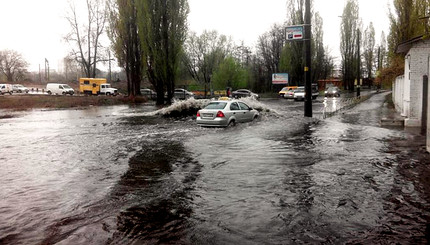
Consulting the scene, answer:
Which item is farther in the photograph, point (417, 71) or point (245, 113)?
point (245, 113)

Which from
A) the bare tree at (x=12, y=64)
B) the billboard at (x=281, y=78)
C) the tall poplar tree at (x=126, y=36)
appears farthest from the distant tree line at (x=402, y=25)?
the bare tree at (x=12, y=64)

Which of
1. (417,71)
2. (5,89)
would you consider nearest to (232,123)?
(417,71)

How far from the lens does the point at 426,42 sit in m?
14.7

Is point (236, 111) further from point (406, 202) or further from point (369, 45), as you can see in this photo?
point (369, 45)

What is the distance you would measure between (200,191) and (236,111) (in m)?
10.7

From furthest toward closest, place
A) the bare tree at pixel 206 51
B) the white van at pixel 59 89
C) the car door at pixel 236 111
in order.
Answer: the bare tree at pixel 206 51 < the white van at pixel 59 89 < the car door at pixel 236 111

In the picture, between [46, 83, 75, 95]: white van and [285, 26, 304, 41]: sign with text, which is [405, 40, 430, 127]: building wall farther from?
[46, 83, 75, 95]: white van

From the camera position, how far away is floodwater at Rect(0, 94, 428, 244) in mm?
4645

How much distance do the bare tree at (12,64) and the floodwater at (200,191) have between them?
88.0 metres

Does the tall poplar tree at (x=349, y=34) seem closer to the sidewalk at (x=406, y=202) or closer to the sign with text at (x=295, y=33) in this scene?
the sign with text at (x=295, y=33)

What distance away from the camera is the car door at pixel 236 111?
1672cm

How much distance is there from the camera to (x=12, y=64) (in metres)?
88.9

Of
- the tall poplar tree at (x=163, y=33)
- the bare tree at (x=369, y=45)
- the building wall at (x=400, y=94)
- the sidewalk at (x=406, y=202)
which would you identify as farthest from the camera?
the bare tree at (x=369, y=45)

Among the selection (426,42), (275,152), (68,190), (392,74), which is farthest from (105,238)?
(392,74)
